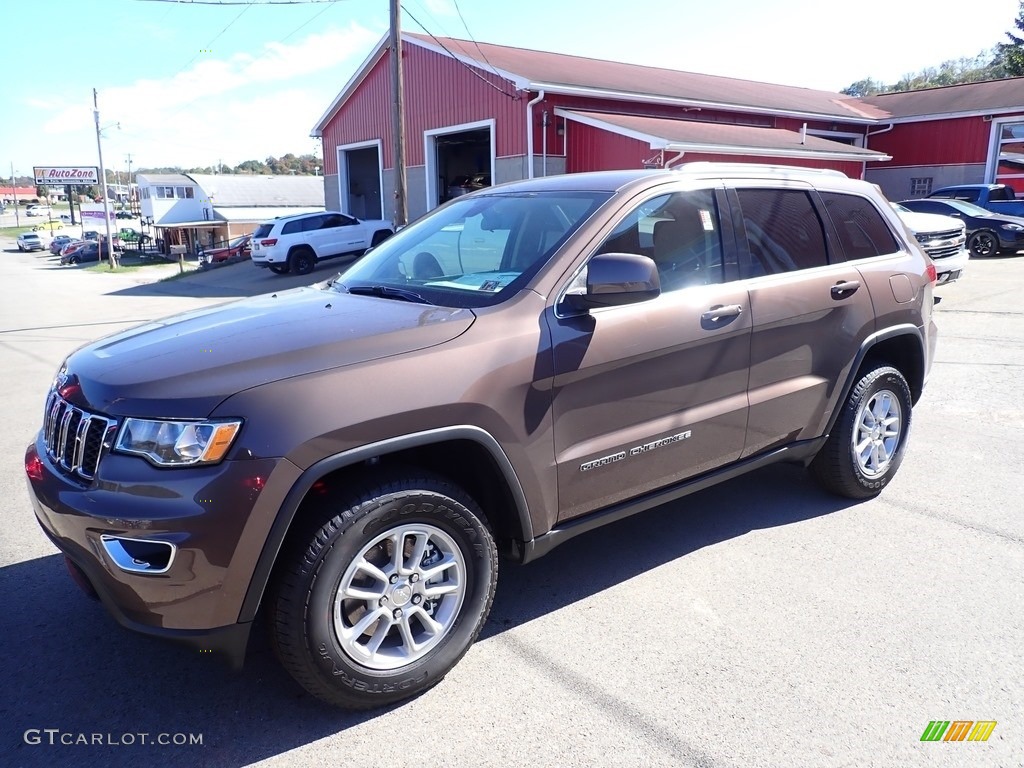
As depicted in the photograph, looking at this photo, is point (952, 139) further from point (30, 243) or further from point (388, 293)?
point (30, 243)

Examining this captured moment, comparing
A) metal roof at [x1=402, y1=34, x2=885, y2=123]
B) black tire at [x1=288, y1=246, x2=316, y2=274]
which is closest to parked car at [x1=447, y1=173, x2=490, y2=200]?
metal roof at [x1=402, y1=34, x2=885, y2=123]

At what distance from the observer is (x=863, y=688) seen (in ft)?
9.34

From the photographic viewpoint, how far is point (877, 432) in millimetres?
4566

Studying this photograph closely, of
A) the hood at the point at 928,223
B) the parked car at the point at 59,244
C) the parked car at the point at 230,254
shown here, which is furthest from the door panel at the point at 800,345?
the parked car at the point at 59,244

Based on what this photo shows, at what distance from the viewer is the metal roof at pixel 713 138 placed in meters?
17.5

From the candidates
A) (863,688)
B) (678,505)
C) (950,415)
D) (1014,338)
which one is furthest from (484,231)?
(1014,338)

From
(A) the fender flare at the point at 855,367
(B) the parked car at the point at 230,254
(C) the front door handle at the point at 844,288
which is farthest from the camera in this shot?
(B) the parked car at the point at 230,254

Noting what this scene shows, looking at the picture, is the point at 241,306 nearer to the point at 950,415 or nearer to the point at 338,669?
the point at 338,669

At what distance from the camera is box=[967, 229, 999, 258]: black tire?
740 inches

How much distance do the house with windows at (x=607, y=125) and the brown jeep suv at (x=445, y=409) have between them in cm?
1060

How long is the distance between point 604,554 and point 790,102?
26338 mm

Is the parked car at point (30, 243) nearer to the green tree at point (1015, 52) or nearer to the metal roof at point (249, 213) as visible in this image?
the metal roof at point (249, 213)

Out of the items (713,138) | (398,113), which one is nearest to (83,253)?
(398,113)

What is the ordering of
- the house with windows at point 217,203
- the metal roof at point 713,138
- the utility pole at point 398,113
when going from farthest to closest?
the house with windows at point 217,203
the metal roof at point 713,138
the utility pole at point 398,113
